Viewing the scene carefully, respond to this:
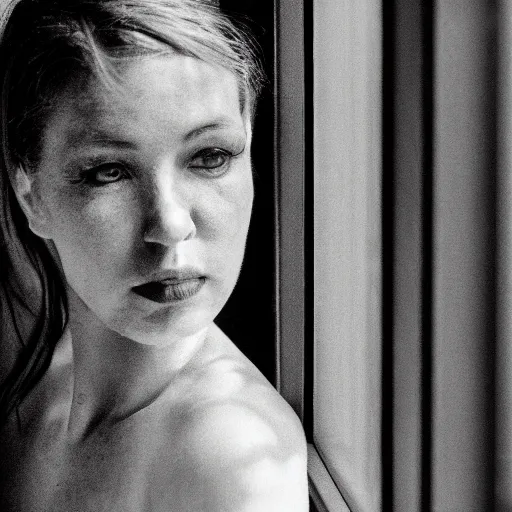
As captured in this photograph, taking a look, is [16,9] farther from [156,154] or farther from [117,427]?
[117,427]

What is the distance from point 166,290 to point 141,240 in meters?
0.07

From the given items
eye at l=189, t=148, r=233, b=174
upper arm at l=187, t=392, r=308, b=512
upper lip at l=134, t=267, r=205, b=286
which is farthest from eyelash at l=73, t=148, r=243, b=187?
upper arm at l=187, t=392, r=308, b=512

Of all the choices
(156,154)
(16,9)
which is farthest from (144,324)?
(16,9)

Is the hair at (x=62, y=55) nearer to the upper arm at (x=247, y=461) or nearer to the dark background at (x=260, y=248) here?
the dark background at (x=260, y=248)

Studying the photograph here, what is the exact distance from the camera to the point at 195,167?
83cm

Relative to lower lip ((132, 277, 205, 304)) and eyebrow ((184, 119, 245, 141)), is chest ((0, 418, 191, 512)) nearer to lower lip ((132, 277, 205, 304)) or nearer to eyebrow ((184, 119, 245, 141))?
lower lip ((132, 277, 205, 304))

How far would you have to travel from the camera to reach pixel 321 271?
2.99 ft

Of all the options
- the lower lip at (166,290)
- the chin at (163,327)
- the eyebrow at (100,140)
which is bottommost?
the chin at (163,327)

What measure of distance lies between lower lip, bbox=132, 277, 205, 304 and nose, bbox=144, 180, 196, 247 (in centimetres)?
5

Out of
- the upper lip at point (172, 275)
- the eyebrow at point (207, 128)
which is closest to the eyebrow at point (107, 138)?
the eyebrow at point (207, 128)

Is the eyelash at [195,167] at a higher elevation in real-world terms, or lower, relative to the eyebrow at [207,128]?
lower

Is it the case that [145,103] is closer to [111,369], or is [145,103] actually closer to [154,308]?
[154,308]

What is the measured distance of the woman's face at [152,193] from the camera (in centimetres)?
81

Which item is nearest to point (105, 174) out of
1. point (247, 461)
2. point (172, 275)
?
point (172, 275)
